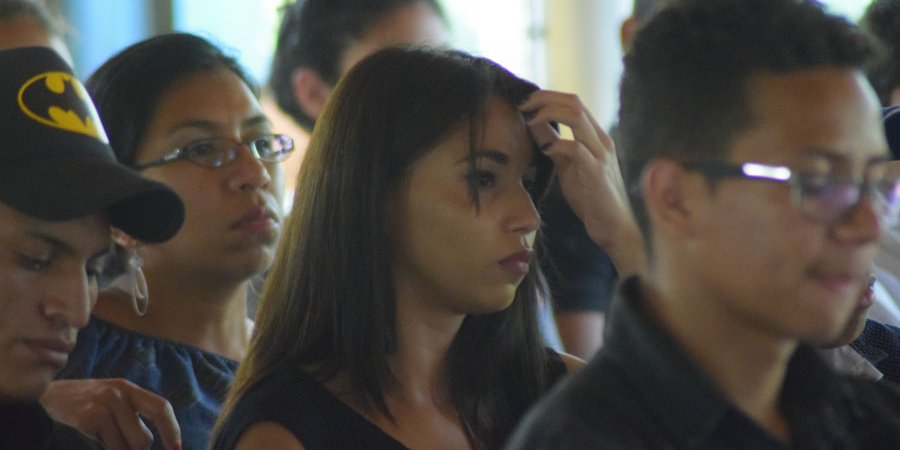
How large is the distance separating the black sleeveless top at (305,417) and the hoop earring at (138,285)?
392 millimetres

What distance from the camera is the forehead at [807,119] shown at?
132 centimetres

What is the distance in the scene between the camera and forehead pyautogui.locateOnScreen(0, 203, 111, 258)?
1579 millimetres

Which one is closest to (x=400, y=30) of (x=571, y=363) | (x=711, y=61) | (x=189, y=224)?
(x=189, y=224)

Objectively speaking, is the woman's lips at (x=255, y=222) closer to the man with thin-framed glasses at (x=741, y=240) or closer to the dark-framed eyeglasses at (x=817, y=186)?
the man with thin-framed glasses at (x=741, y=240)

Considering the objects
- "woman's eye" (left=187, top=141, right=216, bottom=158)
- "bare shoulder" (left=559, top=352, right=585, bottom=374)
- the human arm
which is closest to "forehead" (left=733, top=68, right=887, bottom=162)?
"bare shoulder" (left=559, top=352, right=585, bottom=374)

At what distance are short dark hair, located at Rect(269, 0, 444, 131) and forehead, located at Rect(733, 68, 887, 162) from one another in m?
1.81

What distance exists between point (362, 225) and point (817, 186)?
701 millimetres

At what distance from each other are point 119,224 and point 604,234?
2.41 feet

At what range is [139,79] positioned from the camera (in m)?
2.33

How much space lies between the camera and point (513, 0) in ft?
16.8

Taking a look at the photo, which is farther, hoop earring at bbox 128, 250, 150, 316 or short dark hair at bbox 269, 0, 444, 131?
short dark hair at bbox 269, 0, 444, 131

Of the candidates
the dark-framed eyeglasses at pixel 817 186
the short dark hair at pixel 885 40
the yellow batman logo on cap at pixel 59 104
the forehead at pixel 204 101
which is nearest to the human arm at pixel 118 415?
the yellow batman logo on cap at pixel 59 104

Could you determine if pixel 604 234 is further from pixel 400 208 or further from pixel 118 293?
pixel 118 293

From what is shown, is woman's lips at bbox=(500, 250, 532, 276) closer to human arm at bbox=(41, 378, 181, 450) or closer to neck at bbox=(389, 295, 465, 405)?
neck at bbox=(389, 295, 465, 405)
